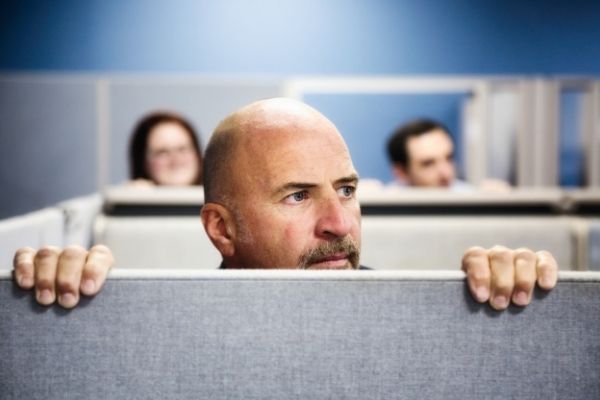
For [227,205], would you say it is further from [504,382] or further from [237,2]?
[237,2]

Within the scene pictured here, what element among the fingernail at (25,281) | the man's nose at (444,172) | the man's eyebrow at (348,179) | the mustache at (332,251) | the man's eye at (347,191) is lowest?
the fingernail at (25,281)

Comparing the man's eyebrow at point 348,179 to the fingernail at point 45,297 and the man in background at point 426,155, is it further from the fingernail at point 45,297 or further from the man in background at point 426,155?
the man in background at point 426,155

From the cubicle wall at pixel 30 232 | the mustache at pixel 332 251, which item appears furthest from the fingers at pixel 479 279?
the cubicle wall at pixel 30 232

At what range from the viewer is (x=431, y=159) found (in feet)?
8.98

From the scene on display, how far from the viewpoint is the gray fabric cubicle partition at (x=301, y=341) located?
0.54m

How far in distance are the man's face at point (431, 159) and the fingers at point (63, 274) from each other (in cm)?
229

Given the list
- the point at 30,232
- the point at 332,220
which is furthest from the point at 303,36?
the point at 332,220

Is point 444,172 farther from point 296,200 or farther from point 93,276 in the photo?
point 93,276

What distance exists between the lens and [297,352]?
545 millimetres

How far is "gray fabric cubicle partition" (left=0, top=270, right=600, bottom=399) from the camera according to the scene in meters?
0.54

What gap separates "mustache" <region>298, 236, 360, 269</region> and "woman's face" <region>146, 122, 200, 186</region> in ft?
5.37

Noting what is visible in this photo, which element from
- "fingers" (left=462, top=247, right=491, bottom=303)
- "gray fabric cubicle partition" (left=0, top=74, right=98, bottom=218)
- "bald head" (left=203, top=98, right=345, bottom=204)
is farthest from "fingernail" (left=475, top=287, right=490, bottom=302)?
"gray fabric cubicle partition" (left=0, top=74, right=98, bottom=218)

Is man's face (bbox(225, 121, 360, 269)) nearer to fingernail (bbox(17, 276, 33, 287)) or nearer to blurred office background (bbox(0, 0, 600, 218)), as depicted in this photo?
fingernail (bbox(17, 276, 33, 287))

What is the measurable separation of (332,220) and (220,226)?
0.67 ft
